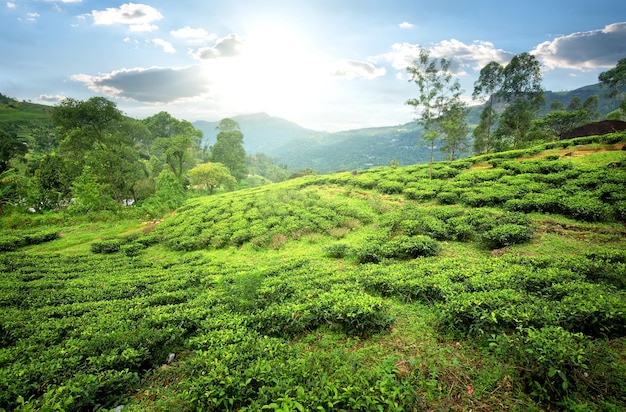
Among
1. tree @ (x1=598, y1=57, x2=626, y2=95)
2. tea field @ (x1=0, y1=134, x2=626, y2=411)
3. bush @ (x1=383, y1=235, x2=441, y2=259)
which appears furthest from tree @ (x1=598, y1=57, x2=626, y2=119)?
bush @ (x1=383, y1=235, x2=441, y2=259)

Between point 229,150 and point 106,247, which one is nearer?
point 106,247

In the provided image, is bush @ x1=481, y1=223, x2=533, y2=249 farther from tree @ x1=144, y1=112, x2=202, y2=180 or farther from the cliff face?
tree @ x1=144, y1=112, x2=202, y2=180

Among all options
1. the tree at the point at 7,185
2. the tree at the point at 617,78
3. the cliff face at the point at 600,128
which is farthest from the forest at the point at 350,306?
the tree at the point at 617,78

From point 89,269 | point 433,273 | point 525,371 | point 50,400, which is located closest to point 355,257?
point 433,273

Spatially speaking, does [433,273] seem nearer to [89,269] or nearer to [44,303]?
[44,303]

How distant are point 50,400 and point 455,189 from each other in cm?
1863

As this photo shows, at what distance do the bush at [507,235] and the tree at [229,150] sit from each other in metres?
48.7

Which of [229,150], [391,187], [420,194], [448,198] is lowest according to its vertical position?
[448,198]

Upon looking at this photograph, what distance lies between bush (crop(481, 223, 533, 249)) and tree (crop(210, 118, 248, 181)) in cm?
4871

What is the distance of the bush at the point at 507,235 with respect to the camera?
9703mm

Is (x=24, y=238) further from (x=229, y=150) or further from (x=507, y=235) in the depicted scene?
(x=229, y=150)

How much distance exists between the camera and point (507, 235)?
974 centimetres

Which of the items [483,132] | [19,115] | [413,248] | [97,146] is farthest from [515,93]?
[19,115]

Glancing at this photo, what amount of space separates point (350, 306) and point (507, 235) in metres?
7.27
